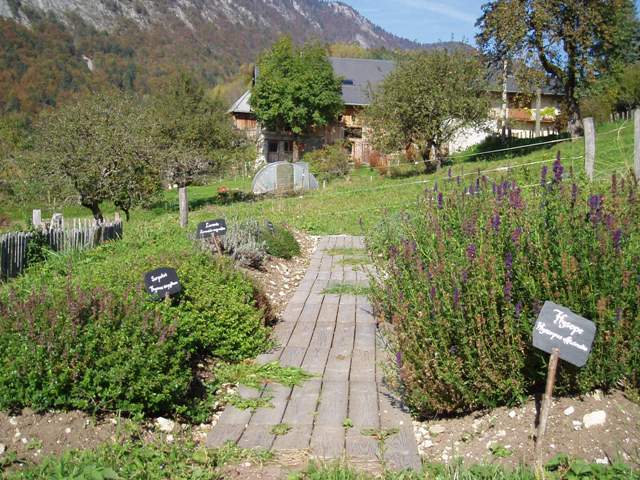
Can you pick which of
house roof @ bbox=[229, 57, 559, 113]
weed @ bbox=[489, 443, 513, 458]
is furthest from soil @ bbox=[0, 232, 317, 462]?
house roof @ bbox=[229, 57, 559, 113]

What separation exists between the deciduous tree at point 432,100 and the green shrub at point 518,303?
22359 mm

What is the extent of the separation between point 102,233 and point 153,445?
8502 millimetres

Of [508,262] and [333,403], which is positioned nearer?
[508,262]

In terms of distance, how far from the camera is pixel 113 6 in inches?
5782

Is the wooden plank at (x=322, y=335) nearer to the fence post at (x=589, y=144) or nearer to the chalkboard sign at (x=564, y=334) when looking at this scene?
the chalkboard sign at (x=564, y=334)

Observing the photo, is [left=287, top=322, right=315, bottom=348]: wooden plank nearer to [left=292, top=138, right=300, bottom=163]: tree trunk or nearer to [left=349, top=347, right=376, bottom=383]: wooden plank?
[left=349, top=347, right=376, bottom=383]: wooden plank

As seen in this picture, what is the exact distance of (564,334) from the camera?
3.42 metres

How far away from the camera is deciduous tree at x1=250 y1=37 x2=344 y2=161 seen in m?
44.4

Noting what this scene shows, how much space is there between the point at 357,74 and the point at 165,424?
158 feet

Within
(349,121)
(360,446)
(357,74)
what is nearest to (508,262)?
(360,446)

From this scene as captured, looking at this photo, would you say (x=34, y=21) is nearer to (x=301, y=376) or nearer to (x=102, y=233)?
(x=102, y=233)

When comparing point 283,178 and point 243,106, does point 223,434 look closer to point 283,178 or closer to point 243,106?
point 283,178

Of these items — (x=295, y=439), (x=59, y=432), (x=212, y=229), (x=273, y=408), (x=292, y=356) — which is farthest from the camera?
(x=212, y=229)

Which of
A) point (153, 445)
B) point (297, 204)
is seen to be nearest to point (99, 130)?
point (297, 204)
